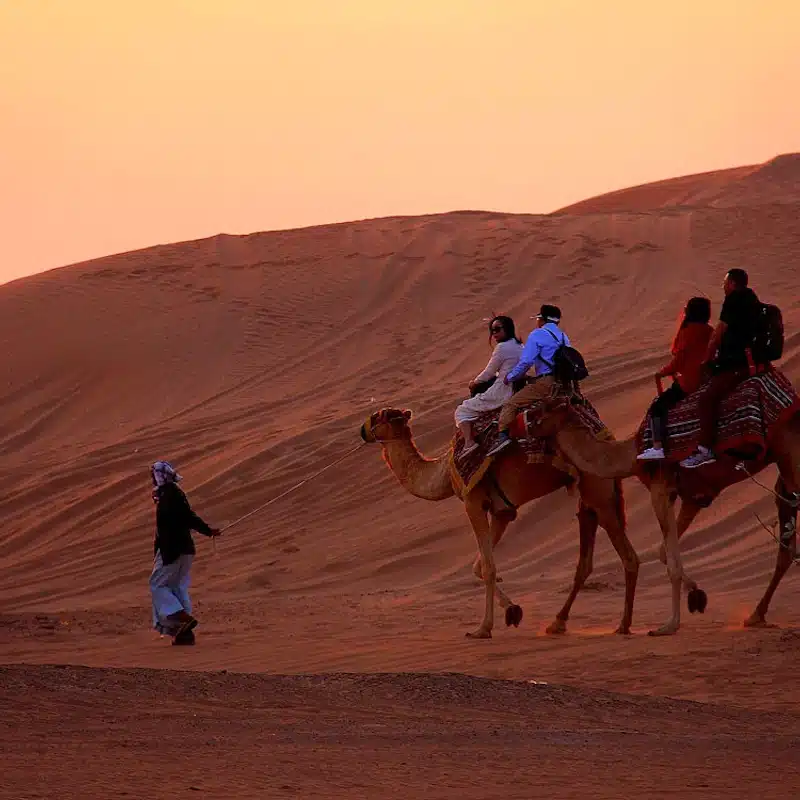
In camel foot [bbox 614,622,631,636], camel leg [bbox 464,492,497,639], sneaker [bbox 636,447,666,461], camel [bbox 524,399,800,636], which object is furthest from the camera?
camel leg [bbox 464,492,497,639]

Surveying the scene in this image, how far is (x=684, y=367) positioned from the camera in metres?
12.5

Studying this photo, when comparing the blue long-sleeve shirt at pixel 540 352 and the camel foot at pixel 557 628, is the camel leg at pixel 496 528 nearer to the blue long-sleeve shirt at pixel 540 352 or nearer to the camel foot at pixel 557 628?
the camel foot at pixel 557 628

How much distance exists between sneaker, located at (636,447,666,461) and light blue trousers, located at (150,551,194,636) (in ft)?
12.8

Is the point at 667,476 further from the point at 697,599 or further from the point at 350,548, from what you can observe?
the point at 350,548

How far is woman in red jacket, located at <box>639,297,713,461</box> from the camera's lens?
12.3 meters

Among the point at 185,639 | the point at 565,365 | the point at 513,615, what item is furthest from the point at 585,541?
the point at 185,639

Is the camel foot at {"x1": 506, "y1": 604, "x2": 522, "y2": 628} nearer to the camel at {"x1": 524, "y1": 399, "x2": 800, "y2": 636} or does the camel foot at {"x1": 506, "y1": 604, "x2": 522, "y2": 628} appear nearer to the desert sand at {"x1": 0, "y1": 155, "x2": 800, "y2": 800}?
the desert sand at {"x1": 0, "y1": 155, "x2": 800, "y2": 800}

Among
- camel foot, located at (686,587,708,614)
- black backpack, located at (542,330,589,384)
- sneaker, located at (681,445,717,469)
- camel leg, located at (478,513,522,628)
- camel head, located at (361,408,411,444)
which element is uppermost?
black backpack, located at (542,330,589,384)

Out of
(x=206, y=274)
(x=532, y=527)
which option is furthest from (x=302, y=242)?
(x=532, y=527)

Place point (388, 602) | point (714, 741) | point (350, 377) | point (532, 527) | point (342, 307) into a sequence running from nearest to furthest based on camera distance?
point (714, 741) < point (388, 602) < point (532, 527) < point (350, 377) < point (342, 307)

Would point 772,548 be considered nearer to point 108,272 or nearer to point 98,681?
point 98,681

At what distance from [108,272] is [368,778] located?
98.8 ft

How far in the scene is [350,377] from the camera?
88.8ft

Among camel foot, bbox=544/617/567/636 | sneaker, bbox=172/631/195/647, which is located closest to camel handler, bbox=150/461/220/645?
sneaker, bbox=172/631/195/647
